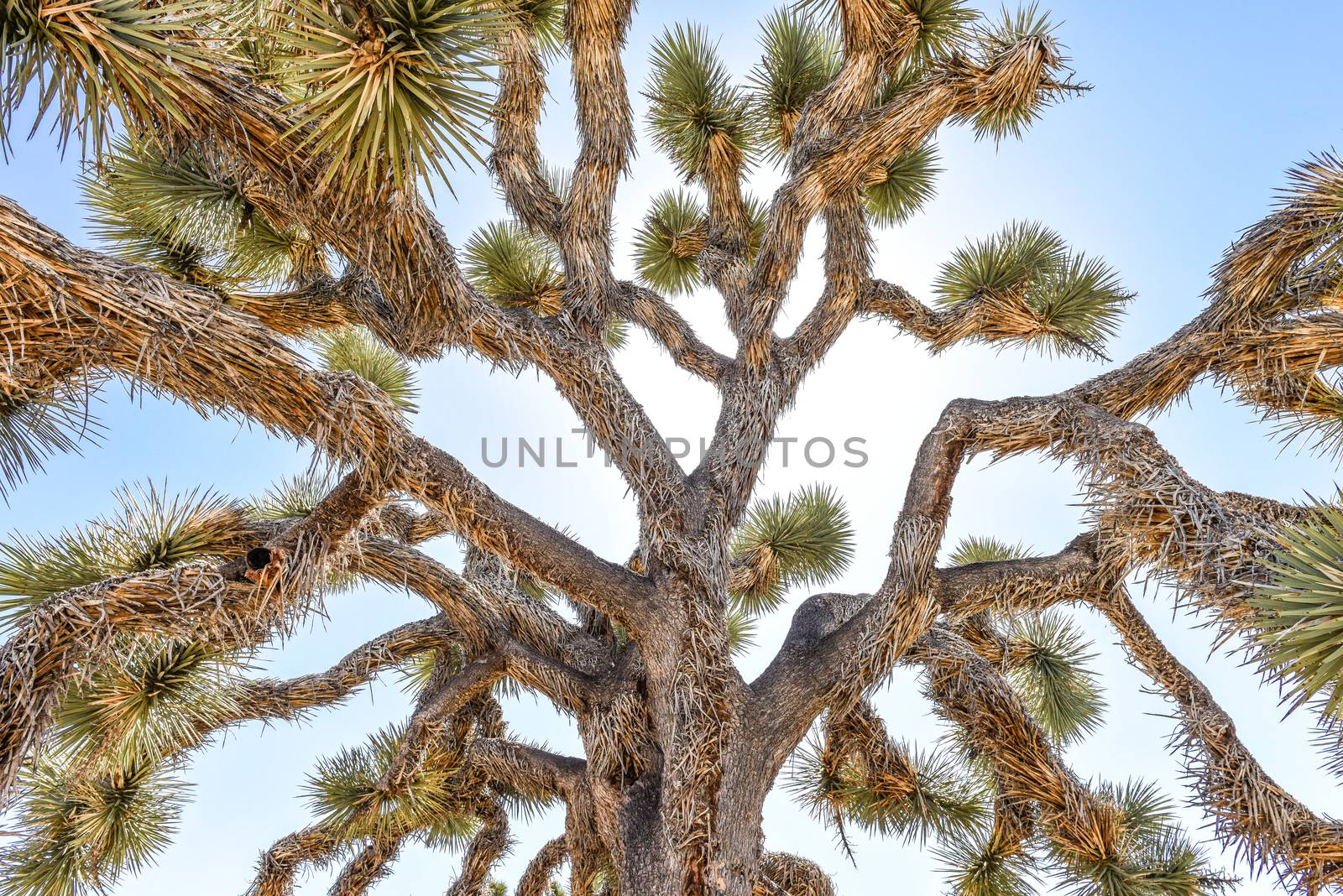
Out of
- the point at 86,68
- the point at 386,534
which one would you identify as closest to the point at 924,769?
the point at 386,534

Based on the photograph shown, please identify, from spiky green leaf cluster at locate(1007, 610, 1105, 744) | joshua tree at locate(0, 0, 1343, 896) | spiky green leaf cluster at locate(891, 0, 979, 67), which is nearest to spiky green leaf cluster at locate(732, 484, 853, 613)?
joshua tree at locate(0, 0, 1343, 896)

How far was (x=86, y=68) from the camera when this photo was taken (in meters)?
1.79

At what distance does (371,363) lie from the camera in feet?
15.5

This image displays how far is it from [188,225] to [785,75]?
3332mm

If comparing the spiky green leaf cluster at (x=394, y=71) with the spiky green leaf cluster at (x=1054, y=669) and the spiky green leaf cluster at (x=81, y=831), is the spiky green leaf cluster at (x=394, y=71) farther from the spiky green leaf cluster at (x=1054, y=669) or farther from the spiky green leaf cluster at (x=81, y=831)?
the spiky green leaf cluster at (x=1054, y=669)

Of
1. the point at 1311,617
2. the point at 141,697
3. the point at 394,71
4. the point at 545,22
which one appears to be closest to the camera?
the point at 1311,617

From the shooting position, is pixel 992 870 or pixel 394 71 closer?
pixel 394 71

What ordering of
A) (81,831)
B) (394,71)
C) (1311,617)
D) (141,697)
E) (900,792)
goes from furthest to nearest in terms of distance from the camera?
(900,792)
(81,831)
(141,697)
(394,71)
(1311,617)

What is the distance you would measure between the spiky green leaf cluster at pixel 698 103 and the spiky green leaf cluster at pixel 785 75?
0.15 meters

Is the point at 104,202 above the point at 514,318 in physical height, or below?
above

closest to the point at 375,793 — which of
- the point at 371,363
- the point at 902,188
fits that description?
the point at 371,363

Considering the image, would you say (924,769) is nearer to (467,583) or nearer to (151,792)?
(467,583)

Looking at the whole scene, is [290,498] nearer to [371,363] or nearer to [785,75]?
[371,363]

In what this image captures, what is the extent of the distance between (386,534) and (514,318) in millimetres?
2075
